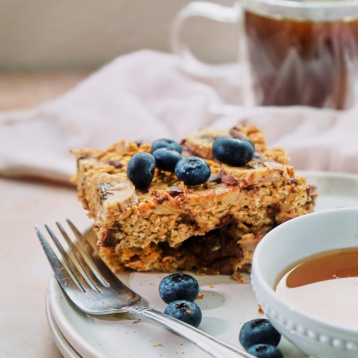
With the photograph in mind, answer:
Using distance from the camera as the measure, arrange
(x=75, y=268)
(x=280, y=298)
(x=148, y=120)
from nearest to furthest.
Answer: (x=280, y=298)
(x=75, y=268)
(x=148, y=120)

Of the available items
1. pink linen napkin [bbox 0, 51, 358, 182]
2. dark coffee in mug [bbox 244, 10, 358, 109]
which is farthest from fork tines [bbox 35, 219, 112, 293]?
dark coffee in mug [bbox 244, 10, 358, 109]

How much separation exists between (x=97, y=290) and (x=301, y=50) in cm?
158

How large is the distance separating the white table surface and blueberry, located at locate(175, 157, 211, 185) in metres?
0.47

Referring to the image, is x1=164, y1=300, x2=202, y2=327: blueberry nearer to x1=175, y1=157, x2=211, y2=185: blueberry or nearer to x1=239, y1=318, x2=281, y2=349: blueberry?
x1=239, y1=318, x2=281, y2=349: blueberry

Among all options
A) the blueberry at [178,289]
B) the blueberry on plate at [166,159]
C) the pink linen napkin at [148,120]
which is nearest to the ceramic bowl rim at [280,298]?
the blueberry at [178,289]

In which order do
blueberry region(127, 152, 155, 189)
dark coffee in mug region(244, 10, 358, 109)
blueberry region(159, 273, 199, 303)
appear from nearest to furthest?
1. blueberry region(159, 273, 199, 303)
2. blueberry region(127, 152, 155, 189)
3. dark coffee in mug region(244, 10, 358, 109)

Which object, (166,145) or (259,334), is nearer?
(259,334)

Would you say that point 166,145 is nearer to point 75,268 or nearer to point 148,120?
point 75,268

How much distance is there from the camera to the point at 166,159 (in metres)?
1.96

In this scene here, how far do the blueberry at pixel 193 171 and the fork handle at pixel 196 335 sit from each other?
0.39 meters

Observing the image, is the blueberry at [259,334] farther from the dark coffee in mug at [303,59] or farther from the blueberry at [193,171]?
the dark coffee in mug at [303,59]

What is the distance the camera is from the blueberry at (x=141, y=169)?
6.27 ft

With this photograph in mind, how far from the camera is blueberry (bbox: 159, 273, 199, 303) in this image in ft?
5.87

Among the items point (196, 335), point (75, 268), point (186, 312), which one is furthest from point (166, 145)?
point (196, 335)
